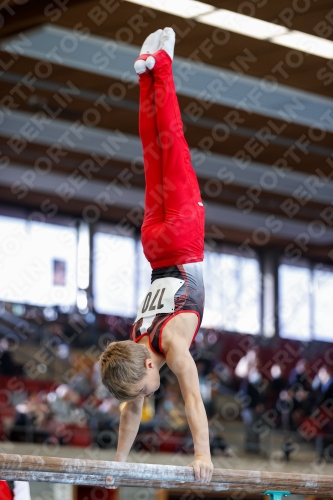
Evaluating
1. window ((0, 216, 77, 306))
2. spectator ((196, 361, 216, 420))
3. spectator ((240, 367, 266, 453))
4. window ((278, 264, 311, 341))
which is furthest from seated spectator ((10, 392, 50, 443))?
window ((278, 264, 311, 341))

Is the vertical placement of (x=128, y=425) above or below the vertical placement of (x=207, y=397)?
below

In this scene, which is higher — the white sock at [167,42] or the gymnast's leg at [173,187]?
the white sock at [167,42]

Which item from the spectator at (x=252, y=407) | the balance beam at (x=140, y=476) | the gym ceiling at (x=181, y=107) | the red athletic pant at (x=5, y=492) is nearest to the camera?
the balance beam at (x=140, y=476)

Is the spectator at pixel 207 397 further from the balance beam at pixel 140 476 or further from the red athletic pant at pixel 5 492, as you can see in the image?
the balance beam at pixel 140 476

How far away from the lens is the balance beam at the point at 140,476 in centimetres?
296

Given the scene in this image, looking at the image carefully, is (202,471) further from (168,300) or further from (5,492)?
(5,492)

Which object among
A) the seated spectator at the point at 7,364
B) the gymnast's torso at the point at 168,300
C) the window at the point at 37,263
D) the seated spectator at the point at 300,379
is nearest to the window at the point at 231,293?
the seated spectator at the point at 300,379

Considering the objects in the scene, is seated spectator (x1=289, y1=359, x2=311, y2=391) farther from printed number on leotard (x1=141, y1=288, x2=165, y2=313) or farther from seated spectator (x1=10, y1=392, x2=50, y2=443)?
printed number on leotard (x1=141, y1=288, x2=165, y2=313)

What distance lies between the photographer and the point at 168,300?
4.04 m

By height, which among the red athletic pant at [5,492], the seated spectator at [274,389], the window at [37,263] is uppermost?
the window at [37,263]

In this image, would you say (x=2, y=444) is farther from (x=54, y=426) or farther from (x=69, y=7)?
A: (x=69, y=7)

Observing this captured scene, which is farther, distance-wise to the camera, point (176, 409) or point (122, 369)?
point (176, 409)

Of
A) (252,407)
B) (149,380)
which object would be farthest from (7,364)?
(149,380)

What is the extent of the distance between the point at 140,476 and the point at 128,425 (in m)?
0.80
